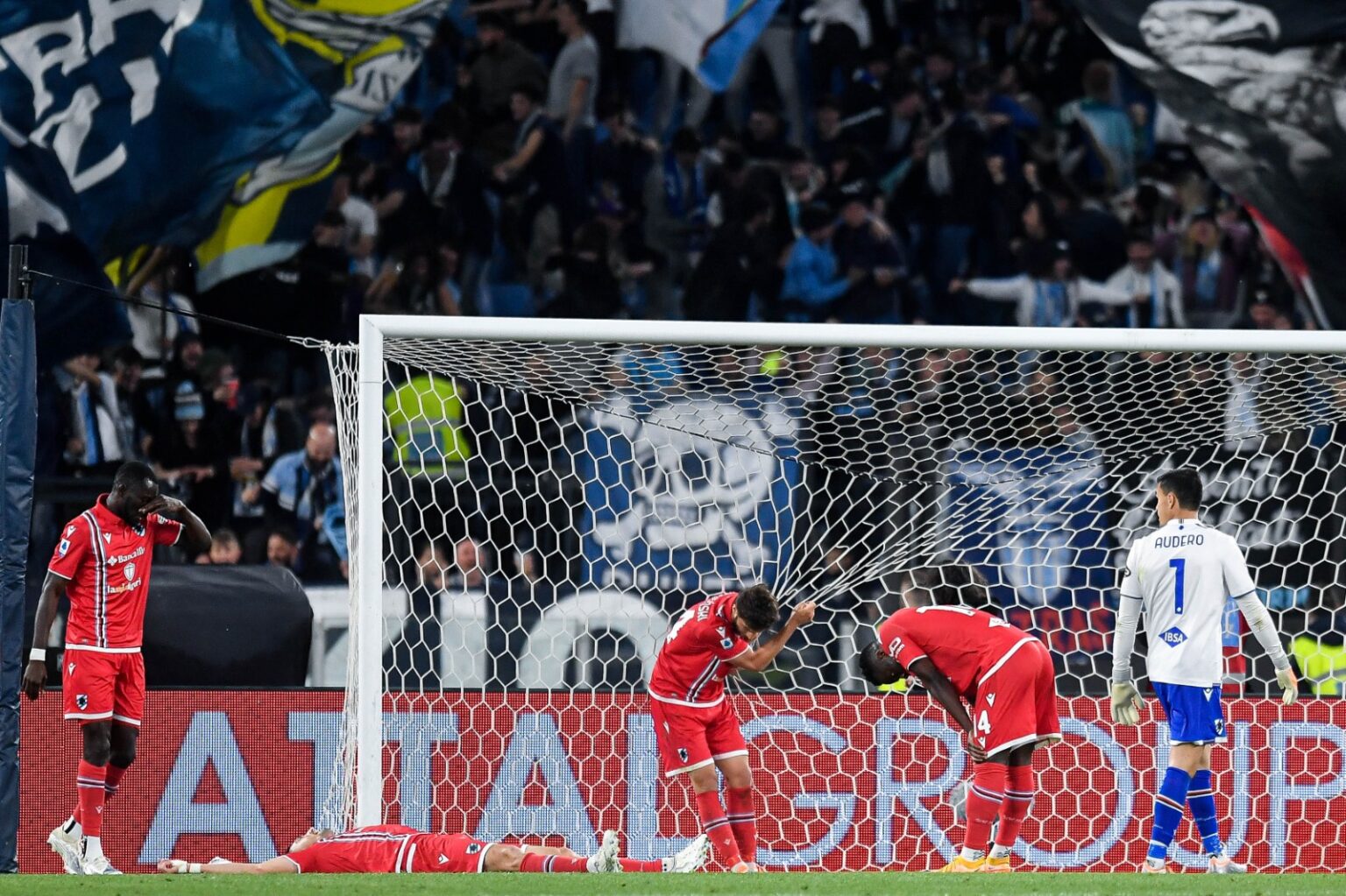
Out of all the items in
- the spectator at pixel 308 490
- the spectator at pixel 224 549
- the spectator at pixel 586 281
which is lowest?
the spectator at pixel 224 549

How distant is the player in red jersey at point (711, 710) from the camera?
610 cm

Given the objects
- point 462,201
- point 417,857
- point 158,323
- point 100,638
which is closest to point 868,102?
point 462,201

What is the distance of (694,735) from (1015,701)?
1.21 metres

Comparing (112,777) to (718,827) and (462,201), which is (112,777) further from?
(462,201)

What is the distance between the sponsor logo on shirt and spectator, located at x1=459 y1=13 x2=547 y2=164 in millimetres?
6092

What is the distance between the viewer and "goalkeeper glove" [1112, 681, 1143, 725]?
5688 mm

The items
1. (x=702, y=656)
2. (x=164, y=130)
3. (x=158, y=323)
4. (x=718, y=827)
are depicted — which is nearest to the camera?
(x=718, y=827)

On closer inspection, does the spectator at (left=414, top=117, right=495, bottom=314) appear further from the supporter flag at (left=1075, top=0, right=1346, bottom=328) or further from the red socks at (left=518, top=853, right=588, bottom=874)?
the red socks at (left=518, top=853, right=588, bottom=874)

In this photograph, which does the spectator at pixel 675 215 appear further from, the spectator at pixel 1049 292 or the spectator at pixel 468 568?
the spectator at pixel 468 568

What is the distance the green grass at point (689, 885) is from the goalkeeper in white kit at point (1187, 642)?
507 millimetres

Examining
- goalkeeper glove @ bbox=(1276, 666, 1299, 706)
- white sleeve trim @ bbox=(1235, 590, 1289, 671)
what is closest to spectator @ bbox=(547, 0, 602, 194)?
white sleeve trim @ bbox=(1235, 590, 1289, 671)

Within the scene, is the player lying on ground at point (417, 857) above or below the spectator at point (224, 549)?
below

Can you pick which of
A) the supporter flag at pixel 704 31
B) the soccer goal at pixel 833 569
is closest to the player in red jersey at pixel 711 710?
the soccer goal at pixel 833 569

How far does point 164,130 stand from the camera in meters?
9.94
